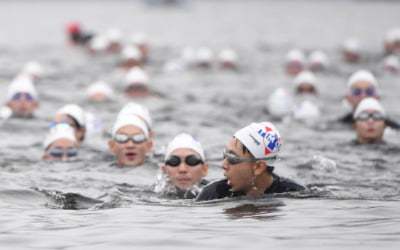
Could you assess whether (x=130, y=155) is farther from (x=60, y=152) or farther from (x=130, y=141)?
(x=60, y=152)

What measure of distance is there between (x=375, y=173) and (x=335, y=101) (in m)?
11.0

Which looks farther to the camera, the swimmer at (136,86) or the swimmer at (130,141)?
the swimmer at (136,86)

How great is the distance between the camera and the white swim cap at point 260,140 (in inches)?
385

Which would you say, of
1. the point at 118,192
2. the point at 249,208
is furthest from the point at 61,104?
the point at 249,208

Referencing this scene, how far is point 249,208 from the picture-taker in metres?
9.70

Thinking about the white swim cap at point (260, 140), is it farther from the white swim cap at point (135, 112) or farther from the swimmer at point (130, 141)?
the white swim cap at point (135, 112)

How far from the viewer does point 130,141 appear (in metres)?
13.0

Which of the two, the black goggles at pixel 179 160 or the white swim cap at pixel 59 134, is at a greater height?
the white swim cap at pixel 59 134

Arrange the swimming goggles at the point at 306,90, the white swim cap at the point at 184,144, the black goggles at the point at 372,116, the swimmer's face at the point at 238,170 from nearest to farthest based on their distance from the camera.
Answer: the swimmer's face at the point at 238,170 < the white swim cap at the point at 184,144 < the black goggles at the point at 372,116 < the swimming goggles at the point at 306,90

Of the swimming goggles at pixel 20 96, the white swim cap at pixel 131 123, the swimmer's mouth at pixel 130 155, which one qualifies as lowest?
the swimmer's mouth at pixel 130 155

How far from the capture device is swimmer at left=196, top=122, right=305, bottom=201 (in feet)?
32.1

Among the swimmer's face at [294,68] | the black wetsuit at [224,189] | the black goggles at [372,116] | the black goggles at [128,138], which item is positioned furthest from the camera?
the swimmer's face at [294,68]

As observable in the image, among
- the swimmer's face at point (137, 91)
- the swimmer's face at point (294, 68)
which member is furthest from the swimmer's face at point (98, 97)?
the swimmer's face at point (294, 68)

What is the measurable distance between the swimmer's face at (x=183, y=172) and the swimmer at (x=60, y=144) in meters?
3.23
